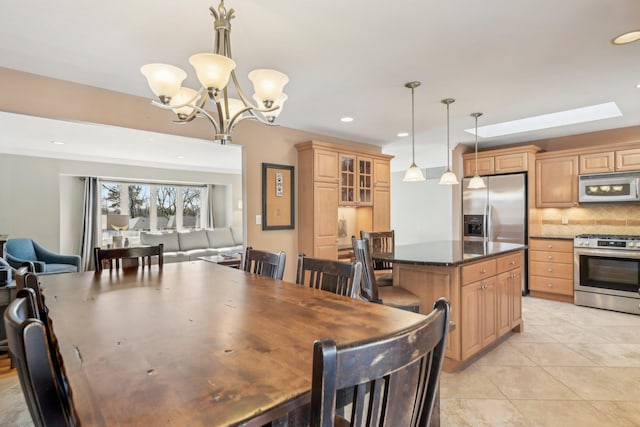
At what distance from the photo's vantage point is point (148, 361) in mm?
880

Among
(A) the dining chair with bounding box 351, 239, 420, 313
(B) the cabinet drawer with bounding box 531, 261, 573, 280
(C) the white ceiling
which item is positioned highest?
(C) the white ceiling

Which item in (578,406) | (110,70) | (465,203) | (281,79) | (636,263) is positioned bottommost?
(578,406)

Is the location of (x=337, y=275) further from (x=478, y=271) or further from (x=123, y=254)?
(x=123, y=254)

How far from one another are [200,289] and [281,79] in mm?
1204

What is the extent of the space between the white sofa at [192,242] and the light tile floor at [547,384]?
4365 mm

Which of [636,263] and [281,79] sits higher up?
[281,79]

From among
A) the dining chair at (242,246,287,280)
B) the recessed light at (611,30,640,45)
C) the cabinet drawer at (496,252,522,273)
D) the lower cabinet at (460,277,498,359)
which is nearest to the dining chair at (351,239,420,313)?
the lower cabinet at (460,277,498,359)

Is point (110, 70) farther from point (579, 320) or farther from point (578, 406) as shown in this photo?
point (579, 320)

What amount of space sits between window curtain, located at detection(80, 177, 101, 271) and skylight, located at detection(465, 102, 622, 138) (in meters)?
7.25

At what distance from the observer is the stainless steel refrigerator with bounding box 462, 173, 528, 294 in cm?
484

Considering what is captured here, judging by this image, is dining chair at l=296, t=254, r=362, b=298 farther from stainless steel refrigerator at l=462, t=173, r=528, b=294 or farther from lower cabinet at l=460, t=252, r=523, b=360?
stainless steel refrigerator at l=462, t=173, r=528, b=294

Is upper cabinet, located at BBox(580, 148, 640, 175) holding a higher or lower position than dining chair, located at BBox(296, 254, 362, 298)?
higher

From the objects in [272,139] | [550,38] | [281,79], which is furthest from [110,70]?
[550,38]

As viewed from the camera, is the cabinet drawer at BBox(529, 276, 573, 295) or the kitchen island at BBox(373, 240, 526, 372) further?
the cabinet drawer at BBox(529, 276, 573, 295)
